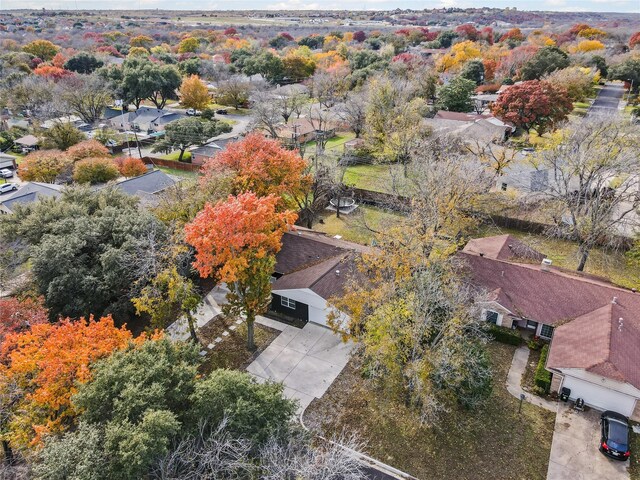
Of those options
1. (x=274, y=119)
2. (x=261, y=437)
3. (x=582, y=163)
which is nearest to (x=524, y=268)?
(x=582, y=163)

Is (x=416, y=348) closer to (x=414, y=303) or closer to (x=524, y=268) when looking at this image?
(x=414, y=303)

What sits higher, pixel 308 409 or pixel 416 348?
pixel 416 348

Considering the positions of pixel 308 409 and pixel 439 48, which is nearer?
pixel 308 409

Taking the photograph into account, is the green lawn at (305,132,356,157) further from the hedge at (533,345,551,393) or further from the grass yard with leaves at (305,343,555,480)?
the grass yard with leaves at (305,343,555,480)

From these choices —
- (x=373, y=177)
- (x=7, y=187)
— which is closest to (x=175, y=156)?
(x=7, y=187)

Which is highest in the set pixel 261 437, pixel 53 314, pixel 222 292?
pixel 261 437

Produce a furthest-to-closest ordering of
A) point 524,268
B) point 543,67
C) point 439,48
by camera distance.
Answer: point 439,48 < point 543,67 < point 524,268

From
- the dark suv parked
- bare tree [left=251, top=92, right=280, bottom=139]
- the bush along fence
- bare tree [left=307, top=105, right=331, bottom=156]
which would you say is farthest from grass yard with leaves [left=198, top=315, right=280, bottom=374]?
bare tree [left=307, top=105, right=331, bottom=156]

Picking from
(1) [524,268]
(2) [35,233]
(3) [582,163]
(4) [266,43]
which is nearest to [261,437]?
(1) [524,268]

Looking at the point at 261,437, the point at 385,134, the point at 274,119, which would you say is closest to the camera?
the point at 261,437
